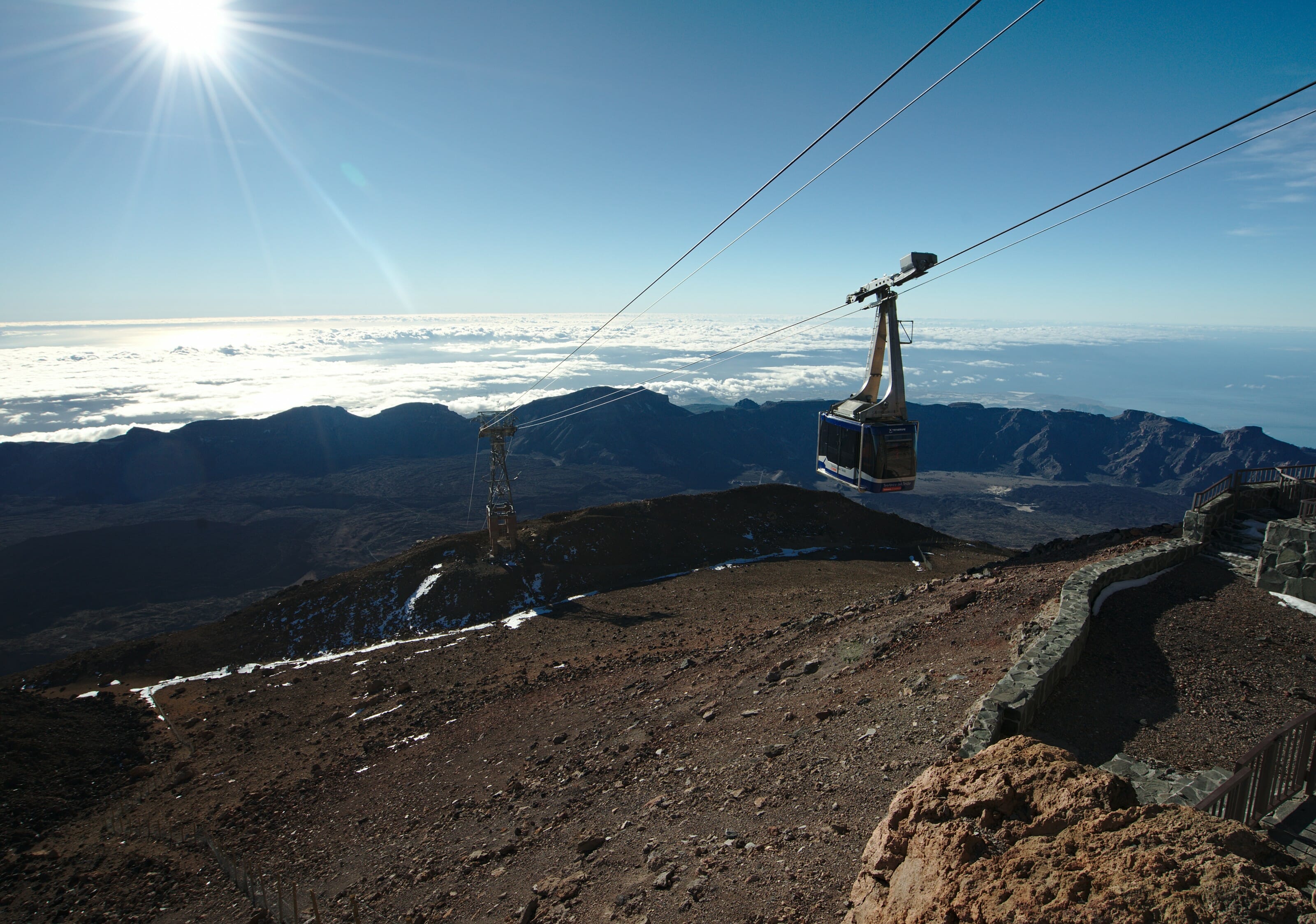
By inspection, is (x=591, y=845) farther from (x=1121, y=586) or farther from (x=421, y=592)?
(x=421, y=592)

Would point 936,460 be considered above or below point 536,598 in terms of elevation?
below

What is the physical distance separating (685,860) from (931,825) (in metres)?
4.15

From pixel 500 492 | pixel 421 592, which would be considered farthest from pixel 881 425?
pixel 500 492

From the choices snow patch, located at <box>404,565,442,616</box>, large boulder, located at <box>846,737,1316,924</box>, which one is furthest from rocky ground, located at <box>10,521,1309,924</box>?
snow patch, located at <box>404,565,442,616</box>

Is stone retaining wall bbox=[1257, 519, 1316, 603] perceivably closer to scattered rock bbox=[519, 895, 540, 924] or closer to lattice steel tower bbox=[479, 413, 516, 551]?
scattered rock bbox=[519, 895, 540, 924]

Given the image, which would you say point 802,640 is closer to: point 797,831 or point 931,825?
point 797,831

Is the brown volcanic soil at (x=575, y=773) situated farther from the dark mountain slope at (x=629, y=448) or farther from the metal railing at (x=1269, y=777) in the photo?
the dark mountain slope at (x=629, y=448)

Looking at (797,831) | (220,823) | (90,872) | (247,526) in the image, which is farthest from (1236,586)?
(247,526)

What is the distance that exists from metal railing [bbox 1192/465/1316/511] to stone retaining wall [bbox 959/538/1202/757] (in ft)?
15.4

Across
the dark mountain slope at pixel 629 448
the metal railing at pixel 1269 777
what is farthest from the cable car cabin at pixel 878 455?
the dark mountain slope at pixel 629 448

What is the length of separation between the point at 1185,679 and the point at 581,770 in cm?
1030

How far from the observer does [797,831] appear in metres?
7.21

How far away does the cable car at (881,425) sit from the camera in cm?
1459

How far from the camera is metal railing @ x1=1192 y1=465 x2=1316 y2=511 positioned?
17000 millimetres
